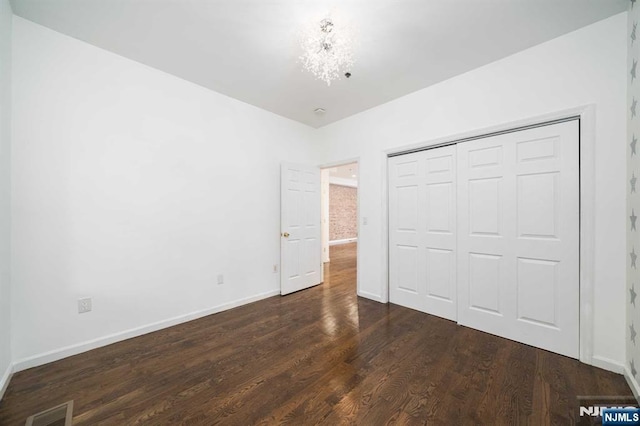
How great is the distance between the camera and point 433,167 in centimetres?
307

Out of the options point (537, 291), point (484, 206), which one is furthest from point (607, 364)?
point (484, 206)

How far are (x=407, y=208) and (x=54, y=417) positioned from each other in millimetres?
3652

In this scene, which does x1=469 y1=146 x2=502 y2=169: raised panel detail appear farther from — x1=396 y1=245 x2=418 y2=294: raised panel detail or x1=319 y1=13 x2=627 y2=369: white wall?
x1=396 y1=245 x2=418 y2=294: raised panel detail

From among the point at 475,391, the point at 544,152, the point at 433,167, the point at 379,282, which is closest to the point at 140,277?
the point at 379,282

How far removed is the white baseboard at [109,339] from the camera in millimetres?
2027

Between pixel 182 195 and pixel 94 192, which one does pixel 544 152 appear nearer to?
pixel 182 195

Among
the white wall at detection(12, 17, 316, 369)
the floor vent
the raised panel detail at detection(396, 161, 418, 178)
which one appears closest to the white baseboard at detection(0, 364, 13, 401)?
the white wall at detection(12, 17, 316, 369)

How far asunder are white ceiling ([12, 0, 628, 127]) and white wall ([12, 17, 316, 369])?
0.34m

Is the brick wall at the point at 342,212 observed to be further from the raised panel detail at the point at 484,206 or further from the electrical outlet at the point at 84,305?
the electrical outlet at the point at 84,305

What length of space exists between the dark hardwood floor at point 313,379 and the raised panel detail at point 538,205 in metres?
1.12

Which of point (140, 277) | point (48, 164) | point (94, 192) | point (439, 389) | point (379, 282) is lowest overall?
point (439, 389)

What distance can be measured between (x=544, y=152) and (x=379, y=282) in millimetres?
2376

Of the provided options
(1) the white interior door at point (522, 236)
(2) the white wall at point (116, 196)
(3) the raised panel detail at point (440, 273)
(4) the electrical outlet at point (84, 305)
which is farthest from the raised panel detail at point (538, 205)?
(4) the electrical outlet at point (84, 305)

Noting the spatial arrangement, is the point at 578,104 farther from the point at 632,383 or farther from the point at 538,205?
the point at 632,383
